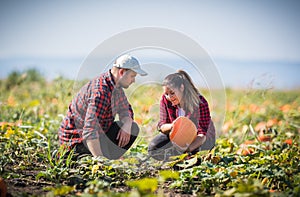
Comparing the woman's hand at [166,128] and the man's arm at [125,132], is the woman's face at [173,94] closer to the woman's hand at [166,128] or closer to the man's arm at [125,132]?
the woman's hand at [166,128]

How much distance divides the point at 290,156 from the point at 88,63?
1817 mm

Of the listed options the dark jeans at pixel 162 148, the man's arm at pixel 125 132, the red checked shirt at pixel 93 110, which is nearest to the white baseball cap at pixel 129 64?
the red checked shirt at pixel 93 110

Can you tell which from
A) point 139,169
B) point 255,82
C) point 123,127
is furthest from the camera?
point 255,82

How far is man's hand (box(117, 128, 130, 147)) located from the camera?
2977 mm

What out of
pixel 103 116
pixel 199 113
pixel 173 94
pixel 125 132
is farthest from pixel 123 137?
pixel 199 113

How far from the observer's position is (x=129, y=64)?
9.26ft

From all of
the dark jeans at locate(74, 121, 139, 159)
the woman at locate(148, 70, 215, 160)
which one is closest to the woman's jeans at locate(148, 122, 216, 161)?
the woman at locate(148, 70, 215, 160)

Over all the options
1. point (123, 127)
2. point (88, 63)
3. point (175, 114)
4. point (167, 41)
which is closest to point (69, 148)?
point (123, 127)

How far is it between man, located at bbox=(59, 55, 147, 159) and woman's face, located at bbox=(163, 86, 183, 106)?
12.1 inches

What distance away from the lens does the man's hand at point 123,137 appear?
2.98 meters

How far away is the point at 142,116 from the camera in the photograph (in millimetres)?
3793

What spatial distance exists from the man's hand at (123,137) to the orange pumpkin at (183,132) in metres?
0.38

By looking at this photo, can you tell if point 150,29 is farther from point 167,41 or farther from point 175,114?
point 175,114

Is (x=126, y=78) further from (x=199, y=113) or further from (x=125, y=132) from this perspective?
(x=199, y=113)
